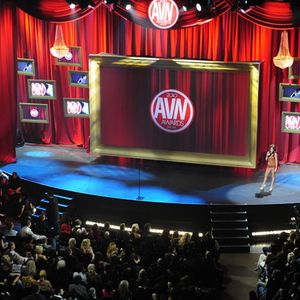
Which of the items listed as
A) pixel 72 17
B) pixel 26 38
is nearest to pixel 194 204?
→ pixel 72 17

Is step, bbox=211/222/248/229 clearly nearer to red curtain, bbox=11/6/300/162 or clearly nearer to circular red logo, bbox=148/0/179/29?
red curtain, bbox=11/6/300/162

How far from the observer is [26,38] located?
19406 millimetres

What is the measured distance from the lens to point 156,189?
1616cm

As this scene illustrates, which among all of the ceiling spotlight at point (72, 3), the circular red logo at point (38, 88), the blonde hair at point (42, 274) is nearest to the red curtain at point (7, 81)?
the circular red logo at point (38, 88)

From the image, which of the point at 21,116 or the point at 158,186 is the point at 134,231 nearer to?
the point at 158,186

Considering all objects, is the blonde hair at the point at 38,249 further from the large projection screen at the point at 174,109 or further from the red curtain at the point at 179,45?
the red curtain at the point at 179,45

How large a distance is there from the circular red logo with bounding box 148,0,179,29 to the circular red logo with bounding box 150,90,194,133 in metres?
1.79

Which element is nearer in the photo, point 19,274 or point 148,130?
point 19,274

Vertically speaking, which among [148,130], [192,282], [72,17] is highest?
A: [72,17]

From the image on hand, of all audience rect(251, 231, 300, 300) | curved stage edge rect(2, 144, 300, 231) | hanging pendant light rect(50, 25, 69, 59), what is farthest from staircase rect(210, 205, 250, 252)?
hanging pendant light rect(50, 25, 69, 59)

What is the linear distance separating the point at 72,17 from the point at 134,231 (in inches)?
248

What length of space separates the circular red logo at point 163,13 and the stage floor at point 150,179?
11.6ft

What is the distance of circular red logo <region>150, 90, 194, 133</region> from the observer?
1711 cm

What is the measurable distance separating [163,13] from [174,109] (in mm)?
2419
